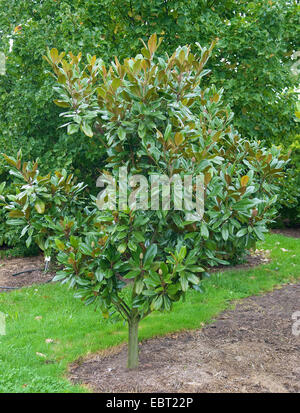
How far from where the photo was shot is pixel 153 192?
2961 millimetres

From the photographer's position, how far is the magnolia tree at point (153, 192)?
3074 millimetres

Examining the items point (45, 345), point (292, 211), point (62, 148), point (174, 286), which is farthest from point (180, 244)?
point (292, 211)

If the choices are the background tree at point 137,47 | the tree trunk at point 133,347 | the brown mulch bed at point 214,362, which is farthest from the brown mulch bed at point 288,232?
the tree trunk at point 133,347

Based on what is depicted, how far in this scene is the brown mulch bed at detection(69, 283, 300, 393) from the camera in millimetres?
3389

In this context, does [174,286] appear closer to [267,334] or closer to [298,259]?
[267,334]

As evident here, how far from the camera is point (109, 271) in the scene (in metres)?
3.23

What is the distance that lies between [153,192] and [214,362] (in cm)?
168

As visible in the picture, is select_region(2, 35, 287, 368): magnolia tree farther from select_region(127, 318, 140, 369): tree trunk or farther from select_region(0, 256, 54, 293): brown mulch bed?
select_region(0, 256, 54, 293): brown mulch bed

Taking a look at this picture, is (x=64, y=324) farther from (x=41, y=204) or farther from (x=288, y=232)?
(x=288, y=232)

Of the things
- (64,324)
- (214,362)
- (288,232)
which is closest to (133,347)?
(214,362)

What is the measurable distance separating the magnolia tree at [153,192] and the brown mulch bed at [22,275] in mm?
3139

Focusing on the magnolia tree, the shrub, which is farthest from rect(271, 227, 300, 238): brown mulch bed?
the shrub

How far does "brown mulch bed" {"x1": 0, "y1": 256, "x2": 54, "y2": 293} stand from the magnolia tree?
10.3 feet
